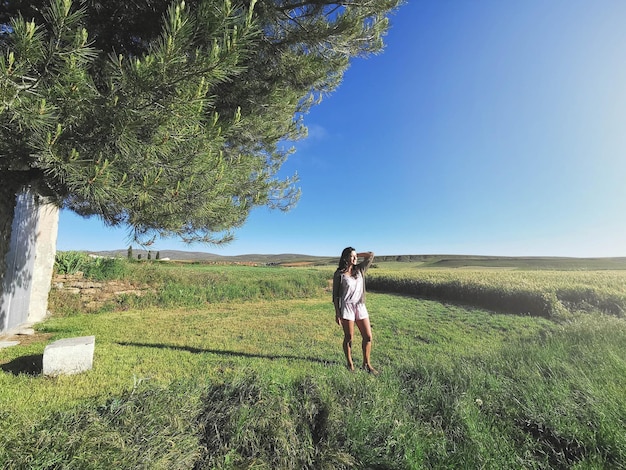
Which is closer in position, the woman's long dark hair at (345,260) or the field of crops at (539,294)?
the woman's long dark hair at (345,260)

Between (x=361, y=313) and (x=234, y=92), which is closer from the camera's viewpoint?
(x=361, y=313)

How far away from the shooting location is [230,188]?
A: 495 centimetres

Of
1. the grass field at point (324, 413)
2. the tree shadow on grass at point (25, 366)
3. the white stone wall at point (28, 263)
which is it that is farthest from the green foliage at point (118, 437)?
the white stone wall at point (28, 263)

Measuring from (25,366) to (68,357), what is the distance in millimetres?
956

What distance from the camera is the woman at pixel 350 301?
4418mm

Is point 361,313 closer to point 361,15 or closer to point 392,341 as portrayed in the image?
point 392,341

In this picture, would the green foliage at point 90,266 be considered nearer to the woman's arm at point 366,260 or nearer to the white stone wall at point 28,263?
the white stone wall at point 28,263

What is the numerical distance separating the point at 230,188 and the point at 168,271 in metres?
9.37

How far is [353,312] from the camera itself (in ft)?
14.6

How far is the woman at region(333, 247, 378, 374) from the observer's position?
14.5 feet

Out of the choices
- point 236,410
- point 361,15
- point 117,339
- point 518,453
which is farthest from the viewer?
point 117,339

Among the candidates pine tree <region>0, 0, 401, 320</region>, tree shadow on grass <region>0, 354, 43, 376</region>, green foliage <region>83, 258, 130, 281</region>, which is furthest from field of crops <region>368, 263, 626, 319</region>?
green foliage <region>83, 258, 130, 281</region>

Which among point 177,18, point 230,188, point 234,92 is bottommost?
point 230,188

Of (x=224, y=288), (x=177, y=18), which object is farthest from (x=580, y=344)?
(x=224, y=288)
